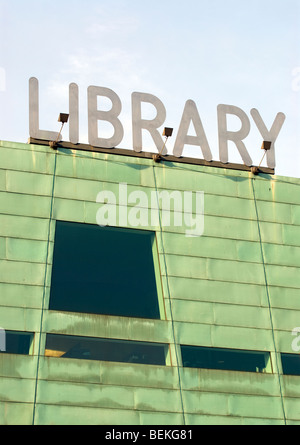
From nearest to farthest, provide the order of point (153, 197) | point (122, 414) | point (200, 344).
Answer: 1. point (122, 414)
2. point (200, 344)
3. point (153, 197)

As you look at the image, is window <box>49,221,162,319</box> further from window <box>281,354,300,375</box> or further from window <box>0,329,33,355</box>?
window <box>281,354,300,375</box>

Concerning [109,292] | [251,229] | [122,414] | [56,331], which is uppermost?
[251,229]

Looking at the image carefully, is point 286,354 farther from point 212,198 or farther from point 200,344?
point 212,198

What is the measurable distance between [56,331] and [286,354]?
42.5 ft

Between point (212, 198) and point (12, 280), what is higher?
point (212, 198)

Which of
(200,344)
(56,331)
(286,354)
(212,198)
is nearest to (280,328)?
(286,354)

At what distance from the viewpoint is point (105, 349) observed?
42.9 meters

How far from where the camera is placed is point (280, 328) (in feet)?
149

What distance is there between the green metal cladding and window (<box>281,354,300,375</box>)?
0.57m

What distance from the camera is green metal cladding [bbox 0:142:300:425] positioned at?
40.8 meters

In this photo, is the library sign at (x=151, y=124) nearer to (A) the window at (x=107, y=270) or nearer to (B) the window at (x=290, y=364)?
(A) the window at (x=107, y=270)

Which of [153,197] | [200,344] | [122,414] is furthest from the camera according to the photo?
[153,197]

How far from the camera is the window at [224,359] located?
44.0 m

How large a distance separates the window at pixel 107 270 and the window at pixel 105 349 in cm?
199
